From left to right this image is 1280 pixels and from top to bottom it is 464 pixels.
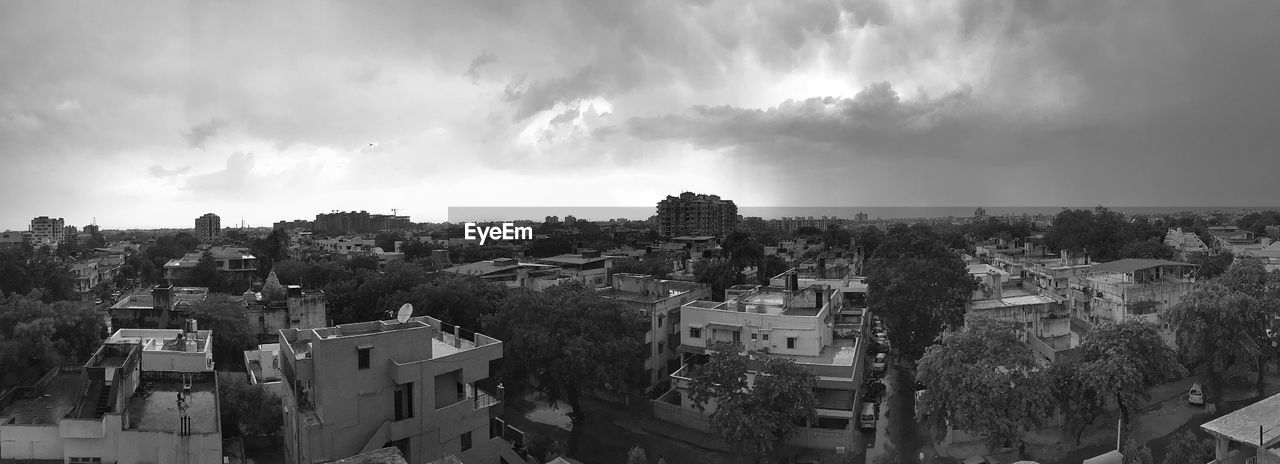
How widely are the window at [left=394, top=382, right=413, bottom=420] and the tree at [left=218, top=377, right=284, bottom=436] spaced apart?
21.3 feet

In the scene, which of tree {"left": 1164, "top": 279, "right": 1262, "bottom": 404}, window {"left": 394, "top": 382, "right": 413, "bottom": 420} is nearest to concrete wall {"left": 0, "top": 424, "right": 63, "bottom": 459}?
window {"left": 394, "top": 382, "right": 413, "bottom": 420}

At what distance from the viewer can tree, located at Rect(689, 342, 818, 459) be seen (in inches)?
827

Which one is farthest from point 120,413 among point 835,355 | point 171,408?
point 835,355

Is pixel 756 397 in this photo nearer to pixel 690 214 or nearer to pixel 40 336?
pixel 40 336

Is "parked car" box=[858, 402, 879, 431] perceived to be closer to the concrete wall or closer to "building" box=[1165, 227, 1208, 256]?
the concrete wall

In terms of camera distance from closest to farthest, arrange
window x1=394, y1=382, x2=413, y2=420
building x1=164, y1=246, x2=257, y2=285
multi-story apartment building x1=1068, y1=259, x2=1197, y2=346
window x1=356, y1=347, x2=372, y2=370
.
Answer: window x1=356, y1=347, x2=372, y2=370, window x1=394, y1=382, x2=413, y2=420, multi-story apartment building x1=1068, y1=259, x2=1197, y2=346, building x1=164, y1=246, x2=257, y2=285

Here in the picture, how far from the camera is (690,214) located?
14112 cm

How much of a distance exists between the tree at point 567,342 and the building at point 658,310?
4.19 m

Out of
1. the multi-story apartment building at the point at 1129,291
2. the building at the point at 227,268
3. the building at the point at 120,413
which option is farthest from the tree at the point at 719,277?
the building at the point at 227,268

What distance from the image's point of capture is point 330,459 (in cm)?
1703

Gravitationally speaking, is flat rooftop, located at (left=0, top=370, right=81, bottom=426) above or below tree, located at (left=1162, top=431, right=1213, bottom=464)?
above

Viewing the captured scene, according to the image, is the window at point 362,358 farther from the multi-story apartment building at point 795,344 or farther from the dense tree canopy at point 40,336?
the dense tree canopy at point 40,336

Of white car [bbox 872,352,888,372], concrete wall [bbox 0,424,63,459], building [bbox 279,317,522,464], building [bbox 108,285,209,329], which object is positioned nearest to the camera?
concrete wall [bbox 0,424,63,459]

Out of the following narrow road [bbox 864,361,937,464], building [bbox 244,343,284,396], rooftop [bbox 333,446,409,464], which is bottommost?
narrow road [bbox 864,361,937,464]
